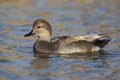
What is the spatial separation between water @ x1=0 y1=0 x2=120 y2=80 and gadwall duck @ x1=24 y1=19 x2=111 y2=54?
0.29 m

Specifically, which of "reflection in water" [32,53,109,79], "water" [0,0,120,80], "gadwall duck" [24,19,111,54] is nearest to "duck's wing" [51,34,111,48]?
"gadwall duck" [24,19,111,54]

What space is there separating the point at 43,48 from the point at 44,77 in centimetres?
338

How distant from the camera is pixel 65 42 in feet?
49.1

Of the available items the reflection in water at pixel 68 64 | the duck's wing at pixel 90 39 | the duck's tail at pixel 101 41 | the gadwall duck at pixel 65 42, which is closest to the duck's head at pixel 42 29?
the gadwall duck at pixel 65 42

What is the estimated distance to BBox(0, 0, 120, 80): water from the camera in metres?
12.3

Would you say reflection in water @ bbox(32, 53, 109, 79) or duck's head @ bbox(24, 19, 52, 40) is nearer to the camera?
reflection in water @ bbox(32, 53, 109, 79)

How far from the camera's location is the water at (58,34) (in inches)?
486

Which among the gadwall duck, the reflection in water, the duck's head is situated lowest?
the reflection in water

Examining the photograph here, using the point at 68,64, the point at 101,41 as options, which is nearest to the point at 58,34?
the point at 101,41

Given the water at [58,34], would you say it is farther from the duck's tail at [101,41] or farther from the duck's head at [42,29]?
the duck's head at [42,29]

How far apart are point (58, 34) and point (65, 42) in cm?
302

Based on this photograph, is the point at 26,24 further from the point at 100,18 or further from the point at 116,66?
the point at 116,66

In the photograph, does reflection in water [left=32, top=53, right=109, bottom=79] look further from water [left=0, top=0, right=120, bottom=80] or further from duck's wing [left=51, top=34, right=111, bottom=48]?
duck's wing [left=51, top=34, right=111, bottom=48]

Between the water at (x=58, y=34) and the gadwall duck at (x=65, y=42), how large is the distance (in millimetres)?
286
